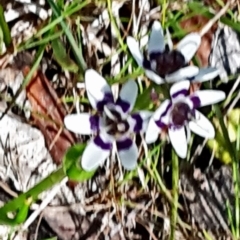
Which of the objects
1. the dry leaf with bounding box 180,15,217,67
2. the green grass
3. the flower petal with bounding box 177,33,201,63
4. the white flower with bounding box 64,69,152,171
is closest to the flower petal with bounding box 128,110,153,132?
the white flower with bounding box 64,69,152,171

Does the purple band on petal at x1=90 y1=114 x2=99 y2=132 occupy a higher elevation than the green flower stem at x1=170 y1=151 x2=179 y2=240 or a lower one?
higher

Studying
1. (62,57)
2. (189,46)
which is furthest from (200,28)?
(189,46)

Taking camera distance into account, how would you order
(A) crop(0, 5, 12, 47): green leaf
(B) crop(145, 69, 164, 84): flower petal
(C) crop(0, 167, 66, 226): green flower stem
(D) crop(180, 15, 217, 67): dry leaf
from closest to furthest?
(B) crop(145, 69, 164, 84): flower petal
(C) crop(0, 167, 66, 226): green flower stem
(A) crop(0, 5, 12, 47): green leaf
(D) crop(180, 15, 217, 67): dry leaf

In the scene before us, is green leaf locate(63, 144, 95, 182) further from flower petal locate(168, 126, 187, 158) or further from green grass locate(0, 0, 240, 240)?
green grass locate(0, 0, 240, 240)

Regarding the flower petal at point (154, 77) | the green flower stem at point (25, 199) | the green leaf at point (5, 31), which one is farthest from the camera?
the green leaf at point (5, 31)

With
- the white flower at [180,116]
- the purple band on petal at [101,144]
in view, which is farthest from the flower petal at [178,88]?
the purple band on petal at [101,144]

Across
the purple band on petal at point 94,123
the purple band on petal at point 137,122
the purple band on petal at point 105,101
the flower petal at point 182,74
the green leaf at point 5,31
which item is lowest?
the purple band on petal at point 137,122

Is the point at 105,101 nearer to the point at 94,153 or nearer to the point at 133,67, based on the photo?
the point at 94,153

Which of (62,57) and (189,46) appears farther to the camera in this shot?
(62,57)

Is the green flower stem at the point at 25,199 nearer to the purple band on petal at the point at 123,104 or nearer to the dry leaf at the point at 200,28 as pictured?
the purple band on petal at the point at 123,104
